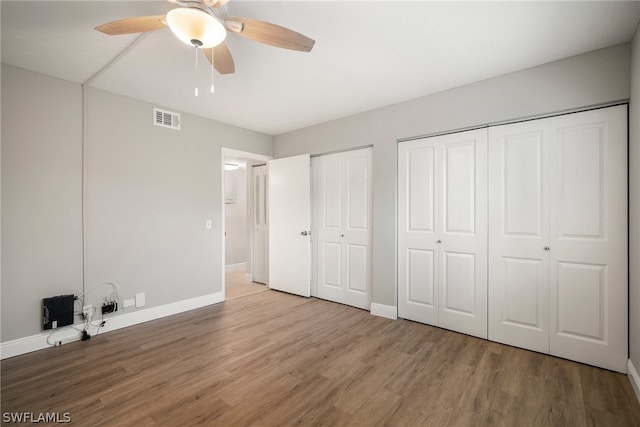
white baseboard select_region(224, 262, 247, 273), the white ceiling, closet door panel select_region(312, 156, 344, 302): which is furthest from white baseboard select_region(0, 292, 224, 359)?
the white ceiling

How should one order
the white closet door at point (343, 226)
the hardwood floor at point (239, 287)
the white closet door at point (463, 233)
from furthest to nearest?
the hardwood floor at point (239, 287), the white closet door at point (343, 226), the white closet door at point (463, 233)

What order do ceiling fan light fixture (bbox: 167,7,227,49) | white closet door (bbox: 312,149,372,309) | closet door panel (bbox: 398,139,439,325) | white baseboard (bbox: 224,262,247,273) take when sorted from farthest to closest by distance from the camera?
white baseboard (bbox: 224,262,247,273), white closet door (bbox: 312,149,372,309), closet door panel (bbox: 398,139,439,325), ceiling fan light fixture (bbox: 167,7,227,49)

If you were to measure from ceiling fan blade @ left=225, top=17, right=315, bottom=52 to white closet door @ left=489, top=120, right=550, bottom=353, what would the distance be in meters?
2.12

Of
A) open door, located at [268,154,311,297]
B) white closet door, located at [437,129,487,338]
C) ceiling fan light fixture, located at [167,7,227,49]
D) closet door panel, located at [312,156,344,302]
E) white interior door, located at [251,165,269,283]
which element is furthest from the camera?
white interior door, located at [251,165,269,283]

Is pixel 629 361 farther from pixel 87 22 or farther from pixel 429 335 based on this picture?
pixel 87 22

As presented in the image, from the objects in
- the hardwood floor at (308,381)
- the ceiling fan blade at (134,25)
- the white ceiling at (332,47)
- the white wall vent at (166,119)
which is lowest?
the hardwood floor at (308,381)

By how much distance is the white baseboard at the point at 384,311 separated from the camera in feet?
11.0

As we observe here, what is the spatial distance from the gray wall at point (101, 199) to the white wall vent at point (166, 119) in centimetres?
A: 6

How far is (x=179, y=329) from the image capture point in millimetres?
3068

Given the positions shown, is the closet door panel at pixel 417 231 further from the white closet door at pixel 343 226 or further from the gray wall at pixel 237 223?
the gray wall at pixel 237 223

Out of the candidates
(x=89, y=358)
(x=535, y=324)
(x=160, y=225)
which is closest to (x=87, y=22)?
(x=160, y=225)

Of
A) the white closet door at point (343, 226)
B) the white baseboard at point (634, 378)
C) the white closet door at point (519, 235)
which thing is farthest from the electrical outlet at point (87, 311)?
the white baseboard at point (634, 378)

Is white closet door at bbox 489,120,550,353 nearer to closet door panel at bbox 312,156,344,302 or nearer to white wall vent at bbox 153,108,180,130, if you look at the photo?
closet door panel at bbox 312,156,344,302

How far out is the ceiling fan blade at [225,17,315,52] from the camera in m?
1.55
